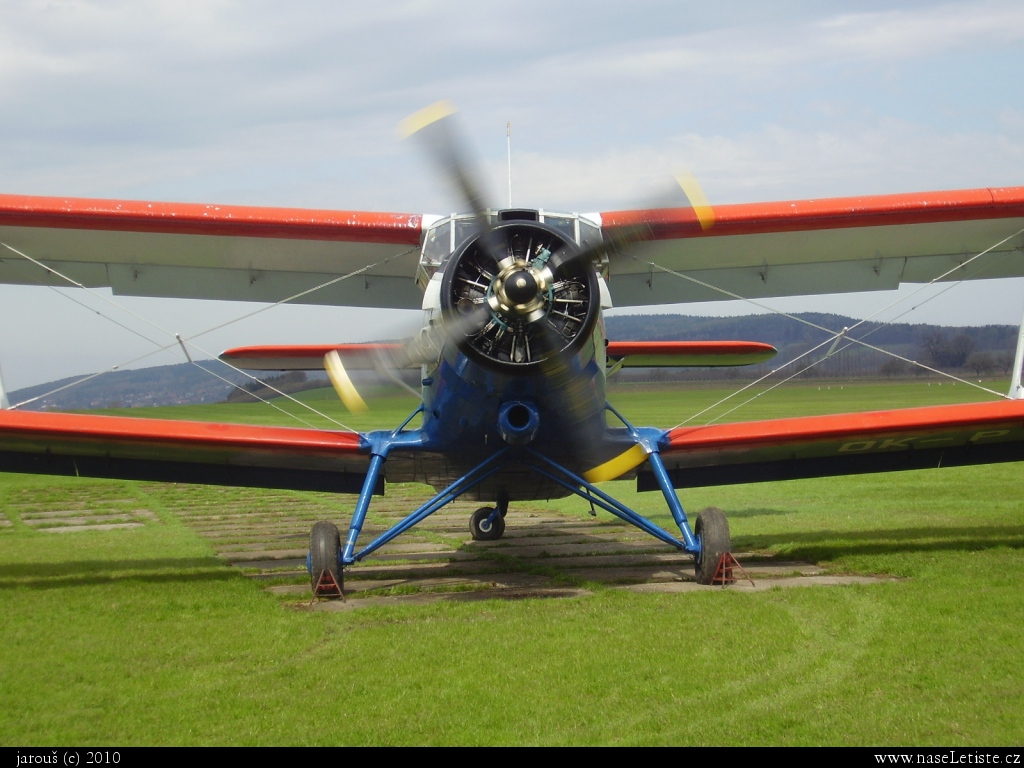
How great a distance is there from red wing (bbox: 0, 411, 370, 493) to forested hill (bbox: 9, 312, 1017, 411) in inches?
819

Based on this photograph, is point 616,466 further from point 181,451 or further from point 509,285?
point 181,451

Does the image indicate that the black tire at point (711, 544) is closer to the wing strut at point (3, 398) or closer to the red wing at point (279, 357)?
the red wing at point (279, 357)

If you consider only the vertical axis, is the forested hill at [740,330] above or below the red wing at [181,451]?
above

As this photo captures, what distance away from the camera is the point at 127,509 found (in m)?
15.4

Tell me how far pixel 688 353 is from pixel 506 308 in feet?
17.8

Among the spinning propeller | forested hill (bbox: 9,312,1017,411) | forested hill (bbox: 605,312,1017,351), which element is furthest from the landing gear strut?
forested hill (bbox: 605,312,1017,351)

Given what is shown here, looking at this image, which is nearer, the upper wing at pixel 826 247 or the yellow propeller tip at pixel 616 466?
the yellow propeller tip at pixel 616 466

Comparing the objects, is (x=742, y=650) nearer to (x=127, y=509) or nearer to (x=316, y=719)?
(x=316, y=719)

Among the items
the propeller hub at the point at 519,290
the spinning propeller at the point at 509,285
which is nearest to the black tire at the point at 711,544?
the spinning propeller at the point at 509,285

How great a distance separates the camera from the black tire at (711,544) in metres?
7.33

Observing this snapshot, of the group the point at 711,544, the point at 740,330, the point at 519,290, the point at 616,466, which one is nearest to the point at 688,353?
the point at 616,466

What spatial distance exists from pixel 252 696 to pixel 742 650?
2.47 metres

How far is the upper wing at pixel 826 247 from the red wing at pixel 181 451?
124 inches
